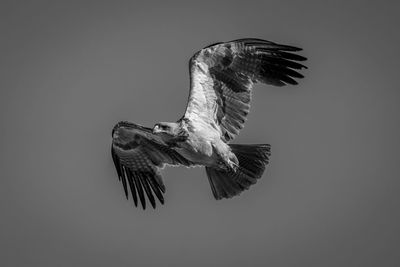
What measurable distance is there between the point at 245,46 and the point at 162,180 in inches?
109

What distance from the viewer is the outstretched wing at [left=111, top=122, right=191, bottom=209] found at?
12336 mm

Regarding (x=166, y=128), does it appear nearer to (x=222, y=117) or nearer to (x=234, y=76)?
(x=222, y=117)

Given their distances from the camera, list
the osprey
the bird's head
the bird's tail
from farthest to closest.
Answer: the bird's tail < the osprey < the bird's head

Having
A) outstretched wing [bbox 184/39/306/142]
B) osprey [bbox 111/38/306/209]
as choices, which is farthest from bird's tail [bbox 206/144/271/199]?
outstretched wing [bbox 184/39/306/142]

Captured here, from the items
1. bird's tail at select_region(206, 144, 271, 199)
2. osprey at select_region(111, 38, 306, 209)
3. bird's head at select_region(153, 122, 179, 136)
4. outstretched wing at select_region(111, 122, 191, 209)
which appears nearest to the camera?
bird's head at select_region(153, 122, 179, 136)

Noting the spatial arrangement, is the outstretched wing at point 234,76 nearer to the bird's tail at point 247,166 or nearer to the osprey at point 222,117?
the osprey at point 222,117

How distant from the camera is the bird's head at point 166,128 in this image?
11078 millimetres

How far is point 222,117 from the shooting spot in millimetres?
12016

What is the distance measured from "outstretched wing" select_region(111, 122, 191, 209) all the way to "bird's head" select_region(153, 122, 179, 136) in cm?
98

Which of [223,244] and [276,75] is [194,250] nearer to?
[223,244]

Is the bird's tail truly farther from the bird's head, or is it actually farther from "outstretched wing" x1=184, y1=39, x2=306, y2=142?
the bird's head

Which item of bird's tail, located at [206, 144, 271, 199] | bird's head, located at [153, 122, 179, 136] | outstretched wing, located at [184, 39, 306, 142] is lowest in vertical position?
bird's tail, located at [206, 144, 271, 199]
